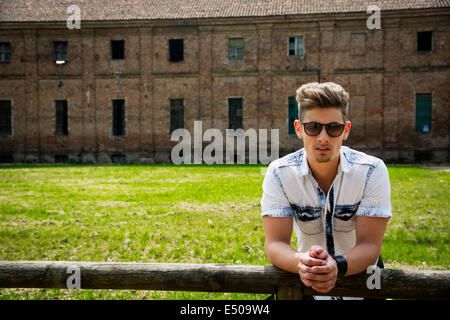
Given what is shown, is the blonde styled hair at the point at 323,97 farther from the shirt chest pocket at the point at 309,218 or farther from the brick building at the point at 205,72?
the brick building at the point at 205,72

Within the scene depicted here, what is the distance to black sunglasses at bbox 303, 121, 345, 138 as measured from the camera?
2.26 metres

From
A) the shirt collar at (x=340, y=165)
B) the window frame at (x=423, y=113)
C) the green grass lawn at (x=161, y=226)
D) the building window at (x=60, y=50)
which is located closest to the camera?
the shirt collar at (x=340, y=165)

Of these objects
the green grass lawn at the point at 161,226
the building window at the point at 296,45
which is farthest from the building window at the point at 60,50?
the green grass lawn at the point at 161,226

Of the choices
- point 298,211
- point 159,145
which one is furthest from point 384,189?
point 159,145

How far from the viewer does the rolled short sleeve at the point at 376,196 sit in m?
2.20

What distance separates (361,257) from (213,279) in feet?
2.82

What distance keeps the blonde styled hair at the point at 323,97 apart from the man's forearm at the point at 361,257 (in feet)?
2.67

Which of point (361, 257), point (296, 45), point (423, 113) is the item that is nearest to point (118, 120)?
point (296, 45)

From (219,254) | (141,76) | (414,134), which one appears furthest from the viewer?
(141,76)

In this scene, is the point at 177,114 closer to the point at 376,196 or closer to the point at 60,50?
the point at 60,50

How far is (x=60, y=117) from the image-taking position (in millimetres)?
24891

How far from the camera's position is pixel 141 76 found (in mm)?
24047
